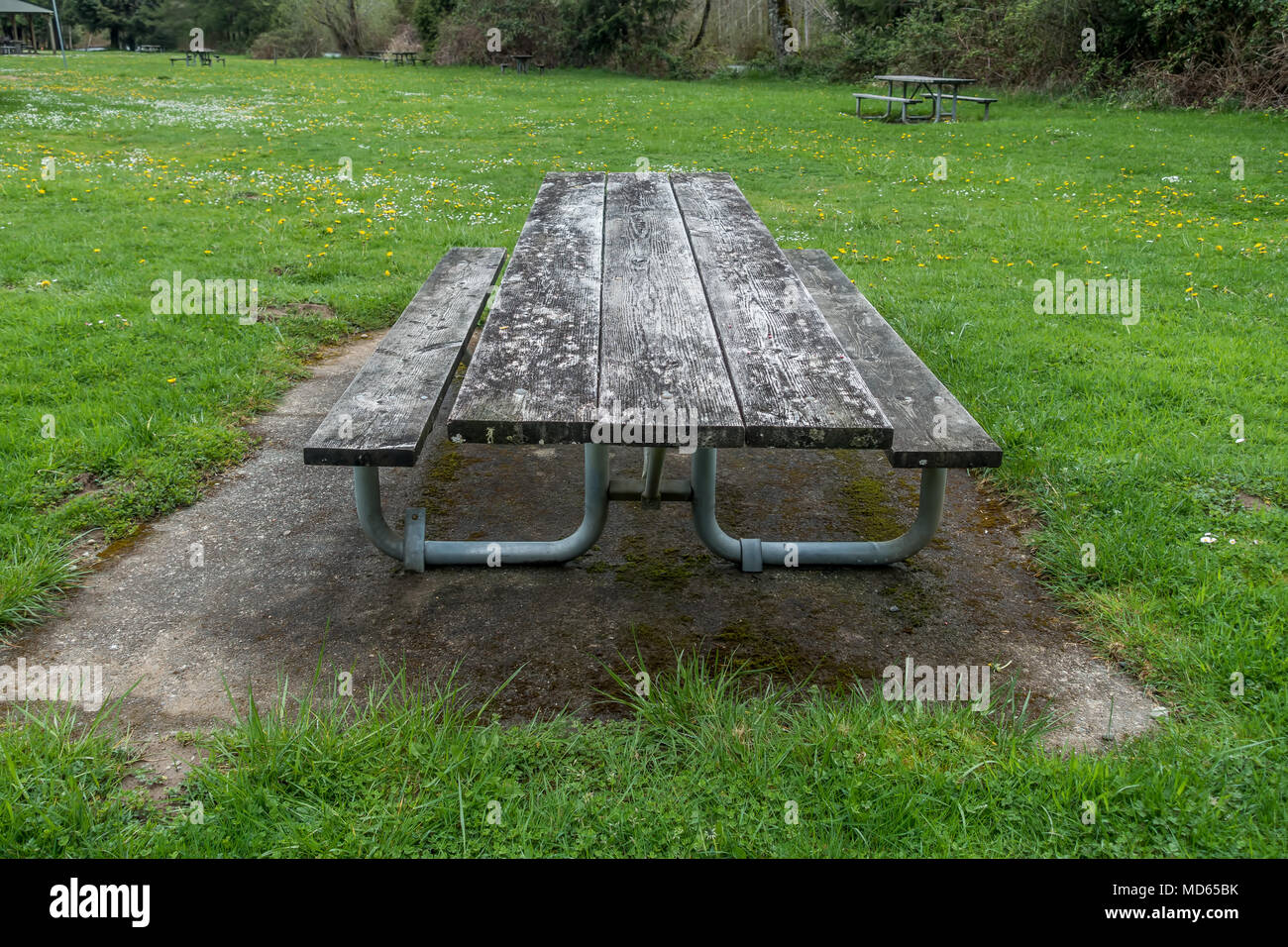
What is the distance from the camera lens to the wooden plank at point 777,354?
2061 millimetres

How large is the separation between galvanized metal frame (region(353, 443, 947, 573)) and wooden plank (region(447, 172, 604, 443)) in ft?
1.32

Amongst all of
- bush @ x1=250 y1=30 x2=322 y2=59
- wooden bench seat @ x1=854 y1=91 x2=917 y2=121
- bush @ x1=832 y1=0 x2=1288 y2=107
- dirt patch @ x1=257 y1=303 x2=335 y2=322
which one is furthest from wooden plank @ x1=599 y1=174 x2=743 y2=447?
bush @ x1=250 y1=30 x2=322 y2=59

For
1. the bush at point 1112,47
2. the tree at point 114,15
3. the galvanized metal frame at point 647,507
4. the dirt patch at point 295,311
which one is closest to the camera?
the galvanized metal frame at point 647,507

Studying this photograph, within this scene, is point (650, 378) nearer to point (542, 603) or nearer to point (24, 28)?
point (542, 603)

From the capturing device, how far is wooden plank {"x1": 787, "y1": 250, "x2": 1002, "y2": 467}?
262 cm

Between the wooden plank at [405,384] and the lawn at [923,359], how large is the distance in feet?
2.07

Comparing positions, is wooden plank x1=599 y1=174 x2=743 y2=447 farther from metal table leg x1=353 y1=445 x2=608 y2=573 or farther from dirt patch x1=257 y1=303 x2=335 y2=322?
dirt patch x1=257 y1=303 x2=335 y2=322

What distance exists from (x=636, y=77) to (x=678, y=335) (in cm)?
2565

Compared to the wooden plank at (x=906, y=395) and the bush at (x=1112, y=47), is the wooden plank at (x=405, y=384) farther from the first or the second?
the bush at (x=1112, y=47)

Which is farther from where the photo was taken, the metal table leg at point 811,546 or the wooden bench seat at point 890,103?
the wooden bench seat at point 890,103

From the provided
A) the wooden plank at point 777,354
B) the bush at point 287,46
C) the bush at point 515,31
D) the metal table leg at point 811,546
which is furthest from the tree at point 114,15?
the metal table leg at point 811,546
